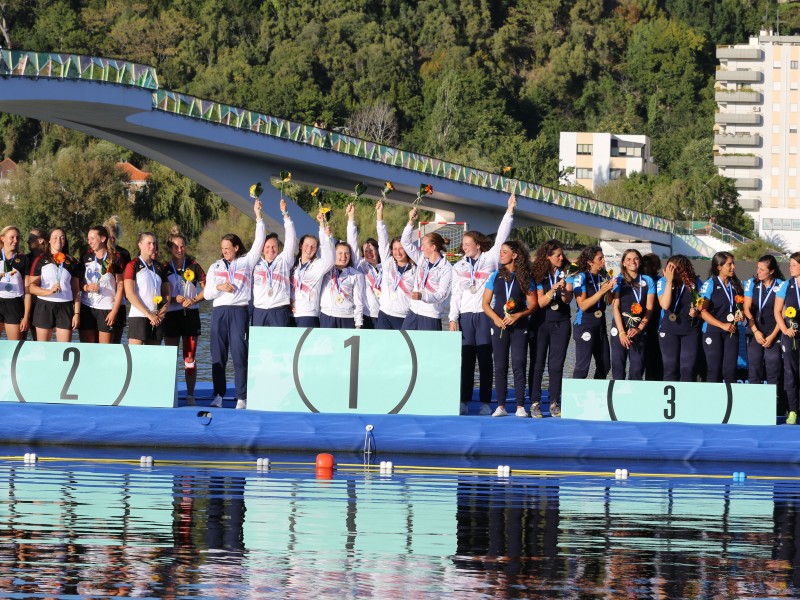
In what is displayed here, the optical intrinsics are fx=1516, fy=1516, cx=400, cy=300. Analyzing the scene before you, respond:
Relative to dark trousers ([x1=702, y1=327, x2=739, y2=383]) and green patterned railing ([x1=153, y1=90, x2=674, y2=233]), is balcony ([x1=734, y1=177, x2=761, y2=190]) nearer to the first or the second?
green patterned railing ([x1=153, y1=90, x2=674, y2=233])

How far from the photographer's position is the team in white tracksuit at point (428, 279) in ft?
48.1

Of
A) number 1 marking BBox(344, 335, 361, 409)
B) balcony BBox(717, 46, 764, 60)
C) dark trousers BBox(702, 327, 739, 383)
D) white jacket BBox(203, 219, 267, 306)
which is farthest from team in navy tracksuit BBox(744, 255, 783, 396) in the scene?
balcony BBox(717, 46, 764, 60)

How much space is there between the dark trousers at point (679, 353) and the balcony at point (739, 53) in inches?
4073

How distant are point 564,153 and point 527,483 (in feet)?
351

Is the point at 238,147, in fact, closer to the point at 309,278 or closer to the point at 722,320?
the point at 309,278

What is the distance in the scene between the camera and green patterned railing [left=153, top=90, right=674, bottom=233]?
4947cm

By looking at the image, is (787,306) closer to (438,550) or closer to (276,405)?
(276,405)

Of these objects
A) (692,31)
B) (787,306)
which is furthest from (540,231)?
(787,306)

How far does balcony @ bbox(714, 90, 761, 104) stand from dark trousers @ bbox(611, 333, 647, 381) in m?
102

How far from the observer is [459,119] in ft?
365

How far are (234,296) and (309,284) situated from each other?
0.76 m

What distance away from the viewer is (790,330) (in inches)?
571

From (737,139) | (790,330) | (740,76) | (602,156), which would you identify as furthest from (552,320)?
(740,76)

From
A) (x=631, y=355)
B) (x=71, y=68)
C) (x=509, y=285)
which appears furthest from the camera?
(x=71, y=68)
